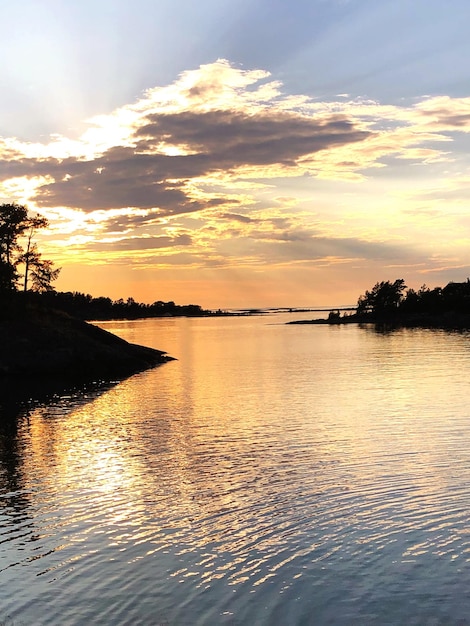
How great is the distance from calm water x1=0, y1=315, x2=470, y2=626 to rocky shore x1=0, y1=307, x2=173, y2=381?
27653 millimetres

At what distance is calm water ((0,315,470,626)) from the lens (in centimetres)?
1394

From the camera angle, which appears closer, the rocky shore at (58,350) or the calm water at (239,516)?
the calm water at (239,516)

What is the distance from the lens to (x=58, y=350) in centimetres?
7444

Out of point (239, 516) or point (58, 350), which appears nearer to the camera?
point (239, 516)

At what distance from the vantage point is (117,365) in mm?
79188

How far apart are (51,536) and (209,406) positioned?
1122 inches

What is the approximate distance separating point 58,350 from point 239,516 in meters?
58.4

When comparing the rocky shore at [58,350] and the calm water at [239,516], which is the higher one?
the rocky shore at [58,350]

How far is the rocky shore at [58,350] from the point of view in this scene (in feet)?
234

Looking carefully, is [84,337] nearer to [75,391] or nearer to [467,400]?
[75,391]

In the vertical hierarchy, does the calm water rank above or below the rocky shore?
below

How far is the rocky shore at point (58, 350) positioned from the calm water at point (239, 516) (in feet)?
90.7

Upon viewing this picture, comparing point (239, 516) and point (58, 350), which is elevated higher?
point (58, 350)

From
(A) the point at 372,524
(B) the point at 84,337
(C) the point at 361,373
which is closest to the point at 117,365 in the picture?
(B) the point at 84,337
